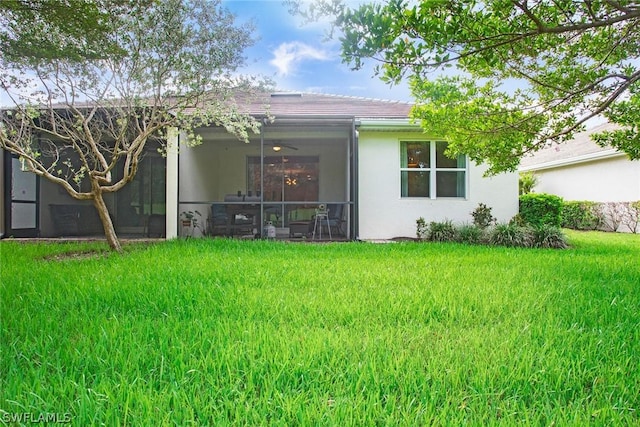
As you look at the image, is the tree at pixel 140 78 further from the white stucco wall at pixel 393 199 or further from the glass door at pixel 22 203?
the white stucco wall at pixel 393 199

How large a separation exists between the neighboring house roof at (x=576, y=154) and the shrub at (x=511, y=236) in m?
6.32

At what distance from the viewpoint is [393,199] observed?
988 centimetres

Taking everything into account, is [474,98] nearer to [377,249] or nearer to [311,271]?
[377,249]

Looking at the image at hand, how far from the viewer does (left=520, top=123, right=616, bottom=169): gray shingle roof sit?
14.4 m

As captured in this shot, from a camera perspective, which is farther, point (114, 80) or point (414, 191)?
point (414, 191)

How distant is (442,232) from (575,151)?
37.9 ft

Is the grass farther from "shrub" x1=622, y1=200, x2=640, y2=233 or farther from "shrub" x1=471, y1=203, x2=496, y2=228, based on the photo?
"shrub" x1=622, y1=200, x2=640, y2=233

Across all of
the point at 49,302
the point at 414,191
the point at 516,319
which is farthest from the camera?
the point at 414,191

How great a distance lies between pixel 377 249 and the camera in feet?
23.8

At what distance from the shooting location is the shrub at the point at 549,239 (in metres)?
8.25

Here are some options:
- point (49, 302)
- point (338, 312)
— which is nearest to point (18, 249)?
point (49, 302)

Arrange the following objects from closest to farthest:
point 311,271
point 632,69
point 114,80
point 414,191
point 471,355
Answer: point 471,355, point 311,271, point 632,69, point 114,80, point 414,191

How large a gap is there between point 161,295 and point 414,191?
7873 millimetres

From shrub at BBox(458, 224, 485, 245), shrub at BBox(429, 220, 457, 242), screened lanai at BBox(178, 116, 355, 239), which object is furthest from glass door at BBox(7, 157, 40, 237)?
shrub at BBox(458, 224, 485, 245)
